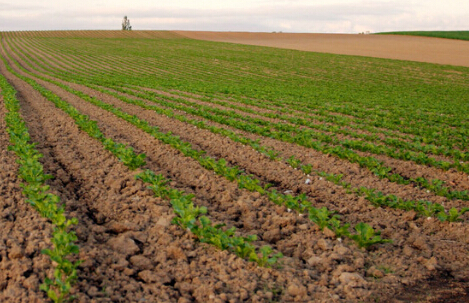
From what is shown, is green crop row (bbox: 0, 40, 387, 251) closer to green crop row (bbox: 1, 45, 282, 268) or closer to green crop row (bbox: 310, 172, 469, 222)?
green crop row (bbox: 310, 172, 469, 222)

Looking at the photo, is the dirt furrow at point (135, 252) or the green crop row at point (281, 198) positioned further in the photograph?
the green crop row at point (281, 198)

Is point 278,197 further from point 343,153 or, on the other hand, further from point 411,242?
point 343,153

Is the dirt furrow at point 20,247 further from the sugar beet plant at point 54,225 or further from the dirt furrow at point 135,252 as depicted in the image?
the dirt furrow at point 135,252

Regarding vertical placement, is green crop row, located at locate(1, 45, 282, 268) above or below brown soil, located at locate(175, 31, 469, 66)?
below

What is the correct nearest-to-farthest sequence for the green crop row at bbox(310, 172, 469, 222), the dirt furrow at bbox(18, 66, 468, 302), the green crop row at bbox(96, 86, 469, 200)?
1. the dirt furrow at bbox(18, 66, 468, 302)
2. the green crop row at bbox(310, 172, 469, 222)
3. the green crop row at bbox(96, 86, 469, 200)

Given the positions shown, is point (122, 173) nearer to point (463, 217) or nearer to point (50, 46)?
point (463, 217)

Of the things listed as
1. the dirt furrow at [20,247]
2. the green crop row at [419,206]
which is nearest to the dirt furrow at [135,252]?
the dirt furrow at [20,247]

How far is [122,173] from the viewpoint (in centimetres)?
799

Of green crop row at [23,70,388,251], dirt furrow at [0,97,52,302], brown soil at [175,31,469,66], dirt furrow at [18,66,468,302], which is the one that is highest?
brown soil at [175,31,469,66]

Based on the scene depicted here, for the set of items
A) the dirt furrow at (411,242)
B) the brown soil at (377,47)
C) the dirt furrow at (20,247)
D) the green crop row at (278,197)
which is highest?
the brown soil at (377,47)

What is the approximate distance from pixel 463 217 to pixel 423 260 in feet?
6.51

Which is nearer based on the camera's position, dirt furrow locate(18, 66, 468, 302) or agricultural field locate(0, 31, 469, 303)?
agricultural field locate(0, 31, 469, 303)

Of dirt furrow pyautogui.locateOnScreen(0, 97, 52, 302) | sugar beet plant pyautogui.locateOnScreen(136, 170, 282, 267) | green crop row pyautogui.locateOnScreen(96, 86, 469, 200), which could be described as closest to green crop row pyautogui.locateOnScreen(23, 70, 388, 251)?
sugar beet plant pyautogui.locateOnScreen(136, 170, 282, 267)

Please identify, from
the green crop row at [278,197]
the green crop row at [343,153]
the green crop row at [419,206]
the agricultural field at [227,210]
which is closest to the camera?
the agricultural field at [227,210]
